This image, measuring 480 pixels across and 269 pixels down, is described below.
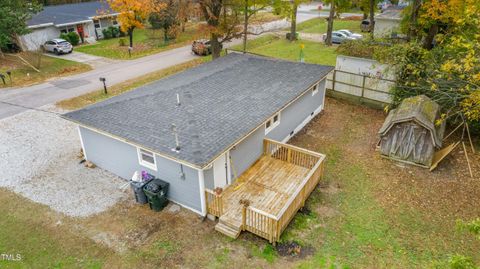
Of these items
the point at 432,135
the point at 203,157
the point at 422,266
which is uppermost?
the point at 203,157

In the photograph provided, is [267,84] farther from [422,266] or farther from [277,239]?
[422,266]

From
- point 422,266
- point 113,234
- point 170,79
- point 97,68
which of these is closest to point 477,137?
point 422,266

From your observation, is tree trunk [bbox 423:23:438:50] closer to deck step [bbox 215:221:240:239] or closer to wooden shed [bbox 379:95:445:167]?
wooden shed [bbox 379:95:445:167]

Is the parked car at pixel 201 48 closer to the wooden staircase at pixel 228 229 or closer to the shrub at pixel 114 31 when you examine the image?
the shrub at pixel 114 31

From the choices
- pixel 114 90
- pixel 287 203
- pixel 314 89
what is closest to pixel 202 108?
pixel 287 203

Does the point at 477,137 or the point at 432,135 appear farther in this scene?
the point at 477,137

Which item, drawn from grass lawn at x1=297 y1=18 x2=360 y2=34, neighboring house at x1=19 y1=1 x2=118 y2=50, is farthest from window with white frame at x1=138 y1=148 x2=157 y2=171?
grass lawn at x1=297 y1=18 x2=360 y2=34

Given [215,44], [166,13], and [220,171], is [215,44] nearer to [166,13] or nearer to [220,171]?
[166,13]

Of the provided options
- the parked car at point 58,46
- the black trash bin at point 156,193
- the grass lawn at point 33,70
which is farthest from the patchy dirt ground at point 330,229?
the parked car at point 58,46
